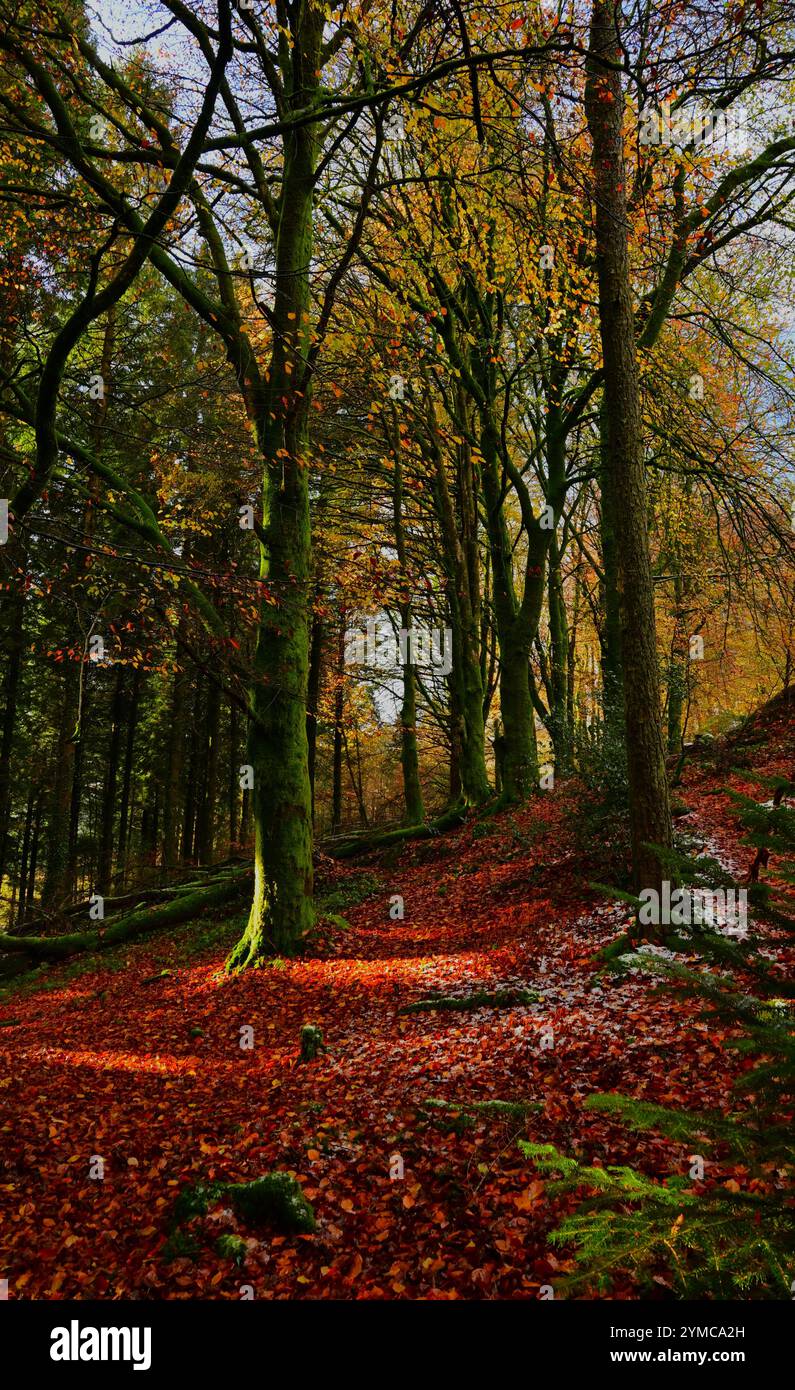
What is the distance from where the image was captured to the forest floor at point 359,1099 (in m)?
3.32

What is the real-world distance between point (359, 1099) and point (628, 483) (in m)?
5.44

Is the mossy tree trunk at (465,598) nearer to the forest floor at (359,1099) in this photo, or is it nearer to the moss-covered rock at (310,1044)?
the forest floor at (359,1099)

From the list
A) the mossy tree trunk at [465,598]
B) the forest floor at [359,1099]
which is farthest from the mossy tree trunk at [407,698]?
the forest floor at [359,1099]

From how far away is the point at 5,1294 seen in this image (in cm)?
318

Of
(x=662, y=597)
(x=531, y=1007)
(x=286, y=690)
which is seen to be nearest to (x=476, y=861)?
(x=286, y=690)

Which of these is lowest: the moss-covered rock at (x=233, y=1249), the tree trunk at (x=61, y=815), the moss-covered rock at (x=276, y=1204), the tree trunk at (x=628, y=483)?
the moss-covered rock at (x=233, y=1249)

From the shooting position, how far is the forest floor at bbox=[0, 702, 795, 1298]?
3.32 meters

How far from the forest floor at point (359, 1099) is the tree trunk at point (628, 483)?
1.43 meters

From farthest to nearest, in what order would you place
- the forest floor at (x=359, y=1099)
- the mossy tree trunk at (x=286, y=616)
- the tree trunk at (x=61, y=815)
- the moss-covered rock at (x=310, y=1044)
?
the tree trunk at (x=61, y=815) → the mossy tree trunk at (x=286, y=616) → the moss-covered rock at (x=310, y=1044) → the forest floor at (x=359, y=1099)

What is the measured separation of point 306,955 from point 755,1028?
7424 mm

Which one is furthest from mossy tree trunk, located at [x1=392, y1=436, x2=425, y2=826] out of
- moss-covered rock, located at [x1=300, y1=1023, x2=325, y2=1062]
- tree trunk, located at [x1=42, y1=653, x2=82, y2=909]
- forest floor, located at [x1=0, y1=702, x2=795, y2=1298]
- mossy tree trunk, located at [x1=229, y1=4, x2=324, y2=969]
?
moss-covered rock, located at [x1=300, y1=1023, x2=325, y2=1062]

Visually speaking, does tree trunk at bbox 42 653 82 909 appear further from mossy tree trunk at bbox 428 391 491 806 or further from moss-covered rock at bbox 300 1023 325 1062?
moss-covered rock at bbox 300 1023 325 1062

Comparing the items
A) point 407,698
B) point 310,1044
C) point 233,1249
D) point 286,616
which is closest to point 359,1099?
point 310,1044
